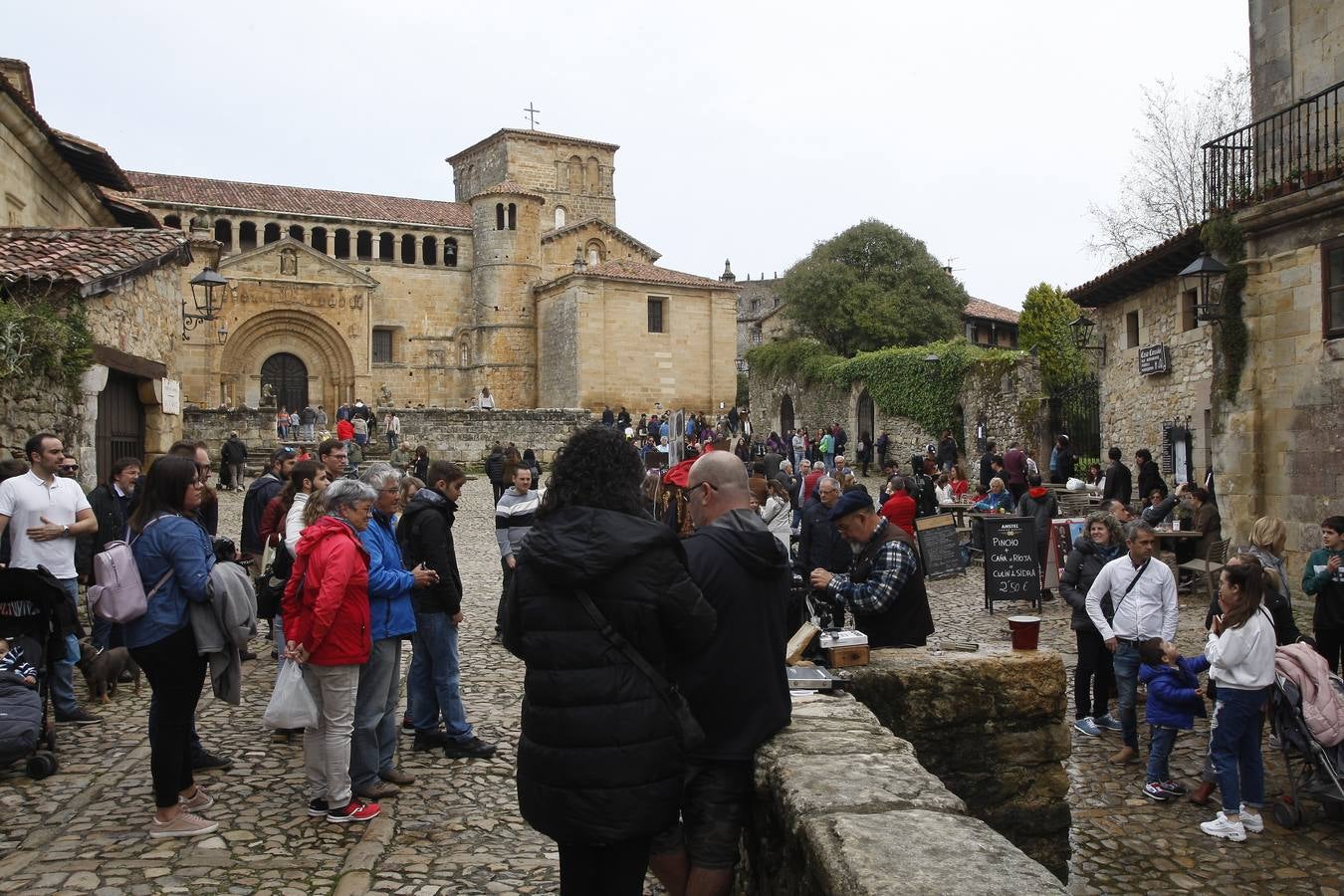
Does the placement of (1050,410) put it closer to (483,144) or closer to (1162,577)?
(1162,577)

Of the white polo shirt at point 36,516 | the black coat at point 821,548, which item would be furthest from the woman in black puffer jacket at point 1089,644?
the white polo shirt at point 36,516

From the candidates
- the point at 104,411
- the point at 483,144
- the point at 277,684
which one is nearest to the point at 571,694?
the point at 277,684

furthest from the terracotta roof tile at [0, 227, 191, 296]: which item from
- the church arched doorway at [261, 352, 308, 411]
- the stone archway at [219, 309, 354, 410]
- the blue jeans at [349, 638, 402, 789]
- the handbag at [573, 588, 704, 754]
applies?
the church arched doorway at [261, 352, 308, 411]

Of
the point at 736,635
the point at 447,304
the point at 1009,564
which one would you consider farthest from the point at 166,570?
the point at 447,304

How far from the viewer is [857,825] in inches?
107

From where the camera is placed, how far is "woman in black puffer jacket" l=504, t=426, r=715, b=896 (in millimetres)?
2855

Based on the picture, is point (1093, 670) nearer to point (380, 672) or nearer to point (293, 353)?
point (380, 672)

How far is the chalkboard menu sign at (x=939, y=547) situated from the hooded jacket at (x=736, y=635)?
10828 millimetres

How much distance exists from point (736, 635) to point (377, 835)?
2465 mm

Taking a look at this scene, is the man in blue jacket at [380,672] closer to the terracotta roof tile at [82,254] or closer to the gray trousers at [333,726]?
the gray trousers at [333,726]

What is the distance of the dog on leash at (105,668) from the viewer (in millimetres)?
6906

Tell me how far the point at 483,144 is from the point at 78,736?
148 feet

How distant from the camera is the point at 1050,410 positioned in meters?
24.2

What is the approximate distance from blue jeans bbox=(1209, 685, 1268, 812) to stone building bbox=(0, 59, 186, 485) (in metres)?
9.55
